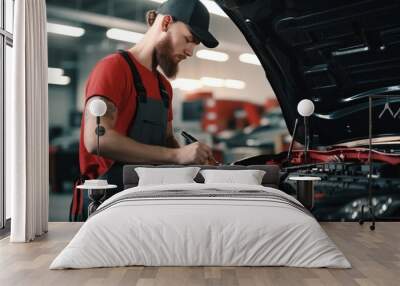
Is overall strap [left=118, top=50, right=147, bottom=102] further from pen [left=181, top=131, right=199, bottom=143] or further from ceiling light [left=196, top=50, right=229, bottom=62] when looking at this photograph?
ceiling light [left=196, top=50, right=229, bottom=62]

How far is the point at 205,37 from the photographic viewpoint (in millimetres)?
6309

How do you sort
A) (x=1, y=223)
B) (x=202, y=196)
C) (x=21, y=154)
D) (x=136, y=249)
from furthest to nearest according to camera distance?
(x=1, y=223), (x=21, y=154), (x=202, y=196), (x=136, y=249)

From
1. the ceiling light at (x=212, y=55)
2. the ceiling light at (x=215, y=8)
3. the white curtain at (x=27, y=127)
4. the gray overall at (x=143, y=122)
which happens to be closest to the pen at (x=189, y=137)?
the gray overall at (x=143, y=122)

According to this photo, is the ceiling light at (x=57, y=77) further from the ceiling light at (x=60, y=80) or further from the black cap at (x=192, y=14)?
the black cap at (x=192, y=14)

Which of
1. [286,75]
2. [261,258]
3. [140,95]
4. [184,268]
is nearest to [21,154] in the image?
[140,95]

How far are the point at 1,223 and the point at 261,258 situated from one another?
3344 millimetres

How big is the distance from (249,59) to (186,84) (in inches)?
33.1

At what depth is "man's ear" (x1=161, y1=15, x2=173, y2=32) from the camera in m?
6.22

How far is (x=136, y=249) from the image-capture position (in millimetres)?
3816

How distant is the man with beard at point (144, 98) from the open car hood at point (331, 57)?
0.55 m

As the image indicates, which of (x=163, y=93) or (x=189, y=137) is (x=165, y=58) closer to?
(x=163, y=93)

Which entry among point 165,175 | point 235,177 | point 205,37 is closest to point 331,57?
point 205,37

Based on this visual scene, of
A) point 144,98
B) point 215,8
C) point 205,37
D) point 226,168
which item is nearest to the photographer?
point 226,168

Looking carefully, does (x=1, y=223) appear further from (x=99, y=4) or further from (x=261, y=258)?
(x=261, y=258)
